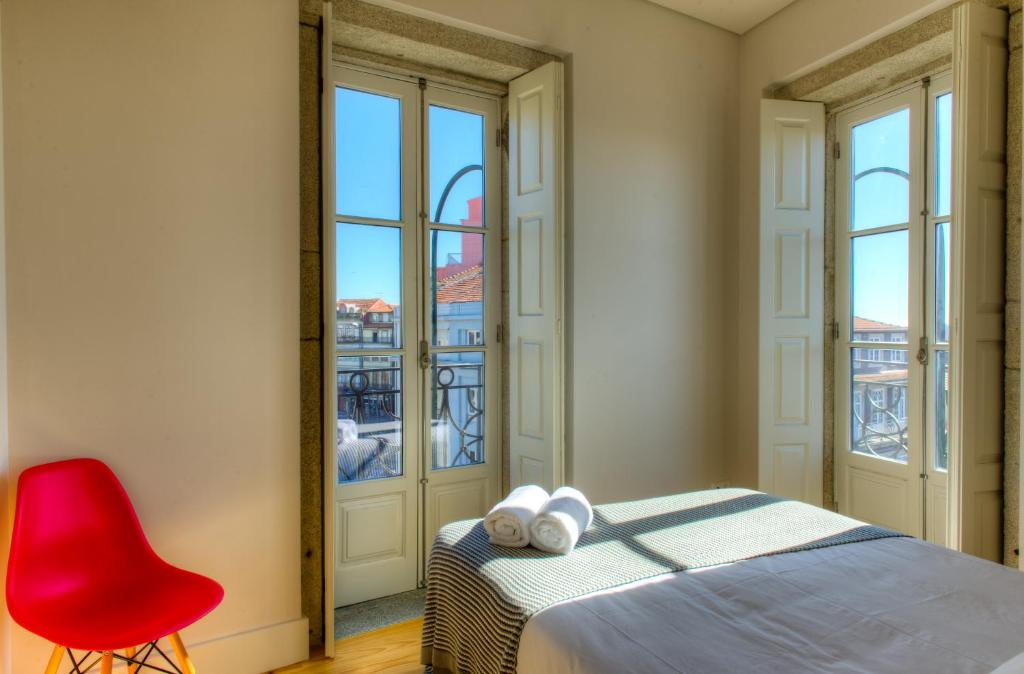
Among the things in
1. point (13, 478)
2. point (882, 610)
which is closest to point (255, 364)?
point (13, 478)

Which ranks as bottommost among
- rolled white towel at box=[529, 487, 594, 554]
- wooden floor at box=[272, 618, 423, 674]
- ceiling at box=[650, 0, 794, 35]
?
wooden floor at box=[272, 618, 423, 674]

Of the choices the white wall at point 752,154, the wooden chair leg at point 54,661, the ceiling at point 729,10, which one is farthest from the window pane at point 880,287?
the wooden chair leg at point 54,661

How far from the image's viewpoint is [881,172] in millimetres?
3223

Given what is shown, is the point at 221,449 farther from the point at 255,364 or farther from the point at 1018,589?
the point at 1018,589

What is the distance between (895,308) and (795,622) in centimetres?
228

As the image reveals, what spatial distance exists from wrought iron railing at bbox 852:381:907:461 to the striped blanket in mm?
1259

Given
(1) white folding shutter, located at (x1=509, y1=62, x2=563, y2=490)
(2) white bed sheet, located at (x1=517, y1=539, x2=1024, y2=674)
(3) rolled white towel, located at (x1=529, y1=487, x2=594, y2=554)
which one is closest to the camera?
(2) white bed sheet, located at (x1=517, y1=539, x2=1024, y2=674)

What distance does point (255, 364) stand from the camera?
92.4 inches

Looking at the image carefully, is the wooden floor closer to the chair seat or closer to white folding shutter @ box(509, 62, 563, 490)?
the chair seat

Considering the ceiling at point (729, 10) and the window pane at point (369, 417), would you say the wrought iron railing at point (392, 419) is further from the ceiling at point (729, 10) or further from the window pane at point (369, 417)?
the ceiling at point (729, 10)

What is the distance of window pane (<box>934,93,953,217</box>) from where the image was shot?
292 centimetres

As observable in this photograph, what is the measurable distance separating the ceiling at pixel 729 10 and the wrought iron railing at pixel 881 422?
82.2 inches

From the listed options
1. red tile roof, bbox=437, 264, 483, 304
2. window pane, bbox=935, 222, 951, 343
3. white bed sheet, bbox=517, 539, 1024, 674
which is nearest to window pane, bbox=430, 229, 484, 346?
red tile roof, bbox=437, 264, 483, 304

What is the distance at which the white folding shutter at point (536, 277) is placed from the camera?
3.03m
